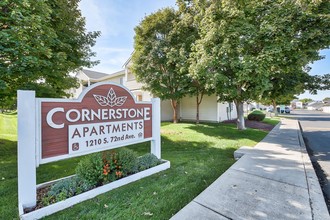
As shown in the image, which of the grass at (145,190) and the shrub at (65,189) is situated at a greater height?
the shrub at (65,189)

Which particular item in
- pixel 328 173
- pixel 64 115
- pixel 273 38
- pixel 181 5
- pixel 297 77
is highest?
pixel 181 5

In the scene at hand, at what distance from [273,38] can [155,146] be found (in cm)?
677

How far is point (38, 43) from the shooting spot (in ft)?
16.4

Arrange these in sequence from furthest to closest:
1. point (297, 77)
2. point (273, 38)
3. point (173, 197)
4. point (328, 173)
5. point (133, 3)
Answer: point (297, 77) < point (133, 3) < point (273, 38) < point (328, 173) < point (173, 197)

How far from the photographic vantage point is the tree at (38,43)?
4.50 m

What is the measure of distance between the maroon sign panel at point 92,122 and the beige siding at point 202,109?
12328 mm

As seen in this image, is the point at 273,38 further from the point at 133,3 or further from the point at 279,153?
the point at 133,3

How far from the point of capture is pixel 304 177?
391 cm

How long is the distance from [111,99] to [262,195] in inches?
137

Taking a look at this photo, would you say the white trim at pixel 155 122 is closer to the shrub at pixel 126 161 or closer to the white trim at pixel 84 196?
the white trim at pixel 84 196

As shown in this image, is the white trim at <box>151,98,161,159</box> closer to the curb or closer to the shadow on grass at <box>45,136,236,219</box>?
the shadow on grass at <box>45,136,236,219</box>

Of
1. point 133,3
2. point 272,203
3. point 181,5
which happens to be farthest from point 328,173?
point 181,5

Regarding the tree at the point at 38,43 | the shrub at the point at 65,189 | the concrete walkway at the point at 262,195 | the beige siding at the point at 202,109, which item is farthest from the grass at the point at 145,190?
the beige siding at the point at 202,109

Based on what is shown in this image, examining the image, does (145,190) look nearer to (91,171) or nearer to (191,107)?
(91,171)
